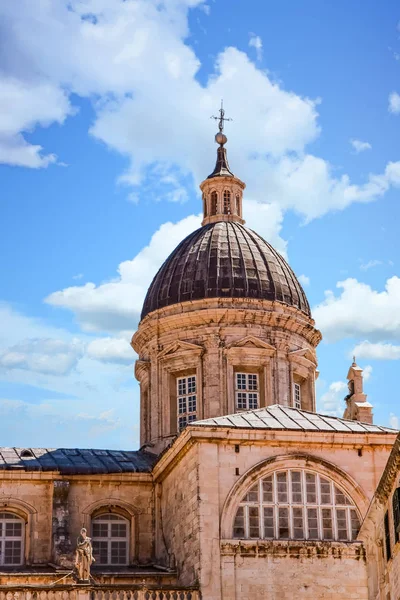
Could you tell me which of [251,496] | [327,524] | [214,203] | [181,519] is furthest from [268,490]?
[214,203]

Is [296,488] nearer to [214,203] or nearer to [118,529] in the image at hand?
[118,529]

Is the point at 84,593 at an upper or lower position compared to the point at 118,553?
lower

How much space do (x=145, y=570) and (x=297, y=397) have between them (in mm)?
10737

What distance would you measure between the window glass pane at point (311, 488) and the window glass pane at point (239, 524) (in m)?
2.32

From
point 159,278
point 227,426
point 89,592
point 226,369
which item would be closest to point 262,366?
point 226,369

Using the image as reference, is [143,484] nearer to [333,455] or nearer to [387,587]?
[333,455]

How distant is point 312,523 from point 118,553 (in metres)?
9.34

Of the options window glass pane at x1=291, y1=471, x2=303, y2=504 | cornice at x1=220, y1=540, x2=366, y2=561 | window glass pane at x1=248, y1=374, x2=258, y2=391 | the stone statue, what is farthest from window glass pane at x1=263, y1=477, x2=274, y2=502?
window glass pane at x1=248, y1=374, x2=258, y2=391

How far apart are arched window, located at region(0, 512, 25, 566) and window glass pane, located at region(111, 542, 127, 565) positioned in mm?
3365

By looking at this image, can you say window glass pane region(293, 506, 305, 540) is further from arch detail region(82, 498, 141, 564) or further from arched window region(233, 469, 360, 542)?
arch detail region(82, 498, 141, 564)

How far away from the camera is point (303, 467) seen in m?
40.4

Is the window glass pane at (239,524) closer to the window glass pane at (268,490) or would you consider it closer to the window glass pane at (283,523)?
the window glass pane at (268,490)

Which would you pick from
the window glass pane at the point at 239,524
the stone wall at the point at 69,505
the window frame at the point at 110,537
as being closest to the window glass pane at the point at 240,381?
the stone wall at the point at 69,505

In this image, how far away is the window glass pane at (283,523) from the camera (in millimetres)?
39281
